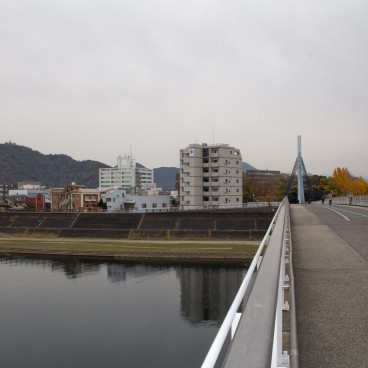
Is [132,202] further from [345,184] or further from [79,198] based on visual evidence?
[345,184]

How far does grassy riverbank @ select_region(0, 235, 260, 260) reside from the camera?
37.4 m

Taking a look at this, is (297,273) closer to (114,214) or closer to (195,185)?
(114,214)

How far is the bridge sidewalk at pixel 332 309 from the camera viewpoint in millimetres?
3401

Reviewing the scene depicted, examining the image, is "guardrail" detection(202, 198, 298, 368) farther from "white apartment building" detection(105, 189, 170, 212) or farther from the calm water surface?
"white apartment building" detection(105, 189, 170, 212)

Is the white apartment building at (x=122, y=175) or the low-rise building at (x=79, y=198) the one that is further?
the white apartment building at (x=122, y=175)

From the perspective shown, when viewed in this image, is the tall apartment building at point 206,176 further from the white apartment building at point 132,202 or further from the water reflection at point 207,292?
A: the water reflection at point 207,292

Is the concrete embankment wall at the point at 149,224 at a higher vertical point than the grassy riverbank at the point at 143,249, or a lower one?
higher

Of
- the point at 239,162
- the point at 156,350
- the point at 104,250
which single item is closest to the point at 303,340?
the point at 156,350

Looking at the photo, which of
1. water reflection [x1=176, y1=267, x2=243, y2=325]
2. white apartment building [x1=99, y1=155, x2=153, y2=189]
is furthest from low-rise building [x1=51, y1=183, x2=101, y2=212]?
water reflection [x1=176, y1=267, x2=243, y2=325]

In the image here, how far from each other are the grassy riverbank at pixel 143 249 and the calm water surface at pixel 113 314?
11.7 feet

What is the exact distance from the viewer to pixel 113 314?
20156 millimetres

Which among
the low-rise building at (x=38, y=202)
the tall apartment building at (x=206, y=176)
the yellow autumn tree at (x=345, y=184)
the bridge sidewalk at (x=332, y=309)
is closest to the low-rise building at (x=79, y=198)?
the low-rise building at (x=38, y=202)

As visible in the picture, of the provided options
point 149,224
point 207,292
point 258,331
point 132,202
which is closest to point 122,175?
point 132,202

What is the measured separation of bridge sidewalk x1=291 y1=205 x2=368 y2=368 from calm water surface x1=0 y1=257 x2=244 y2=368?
28.8 feet
